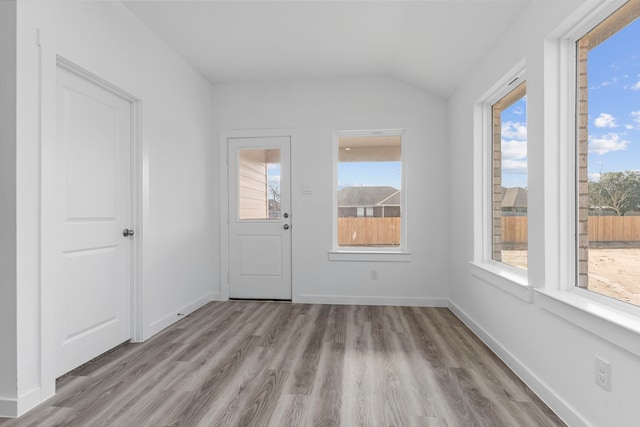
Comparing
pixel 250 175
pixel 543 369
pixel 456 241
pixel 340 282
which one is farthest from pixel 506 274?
pixel 250 175

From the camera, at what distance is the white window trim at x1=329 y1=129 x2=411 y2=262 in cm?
385

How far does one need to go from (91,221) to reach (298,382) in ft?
5.84

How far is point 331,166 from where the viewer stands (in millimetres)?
3910

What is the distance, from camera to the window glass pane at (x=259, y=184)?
4.03 meters

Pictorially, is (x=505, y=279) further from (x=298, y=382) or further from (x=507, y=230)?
(x=298, y=382)

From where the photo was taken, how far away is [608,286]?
63.4 inches

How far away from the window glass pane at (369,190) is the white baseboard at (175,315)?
1.66 metres

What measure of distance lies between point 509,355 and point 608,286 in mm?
891

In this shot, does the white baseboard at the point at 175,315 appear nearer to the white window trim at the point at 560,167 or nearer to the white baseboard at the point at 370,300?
the white baseboard at the point at 370,300

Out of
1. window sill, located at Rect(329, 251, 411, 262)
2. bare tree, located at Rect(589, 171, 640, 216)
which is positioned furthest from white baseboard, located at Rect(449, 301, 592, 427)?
window sill, located at Rect(329, 251, 411, 262)

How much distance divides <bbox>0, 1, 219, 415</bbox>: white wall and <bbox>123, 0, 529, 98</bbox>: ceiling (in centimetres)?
35

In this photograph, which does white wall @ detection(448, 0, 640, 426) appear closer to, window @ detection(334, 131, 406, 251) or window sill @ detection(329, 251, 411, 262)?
window sill @ detection(329, 251, 411, 262)
